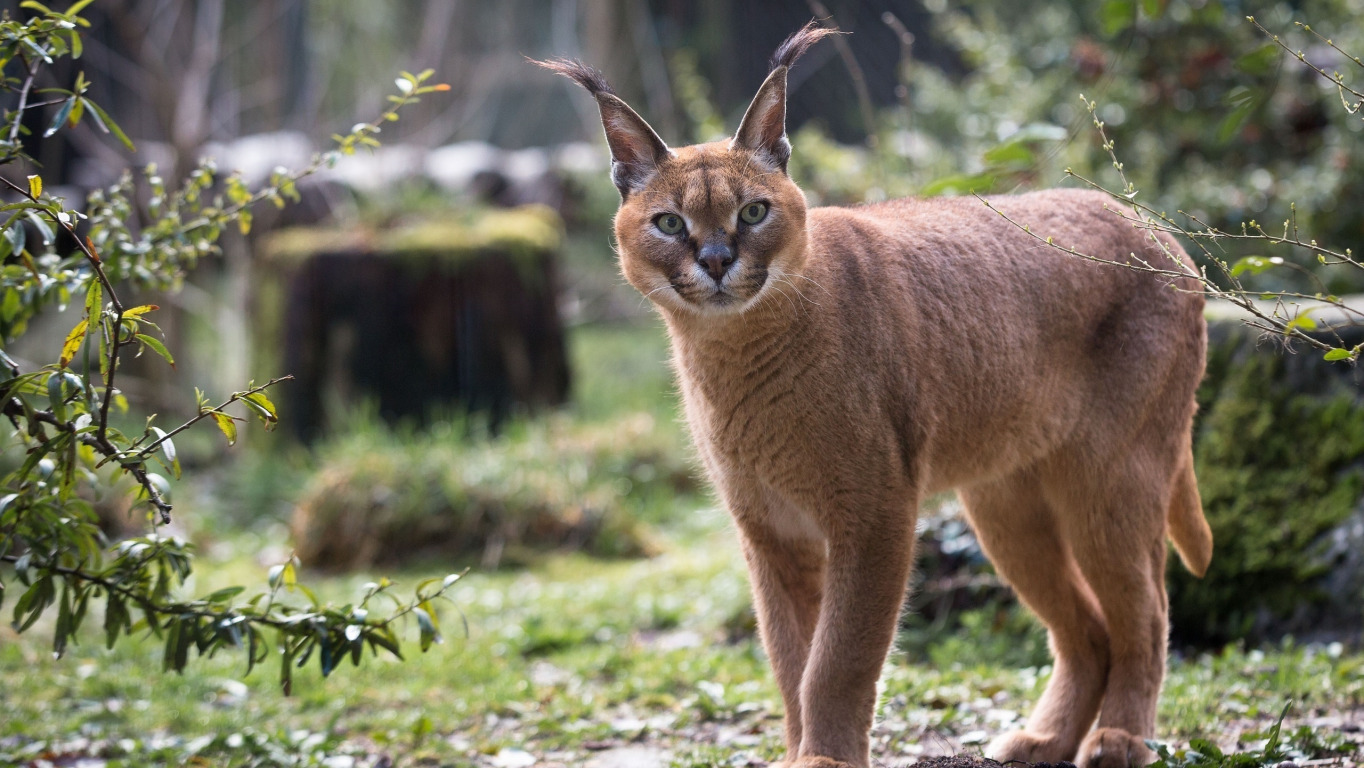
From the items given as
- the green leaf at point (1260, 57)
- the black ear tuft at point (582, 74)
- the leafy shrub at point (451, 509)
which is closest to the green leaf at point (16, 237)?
the black ear tuft at point (582, 74)

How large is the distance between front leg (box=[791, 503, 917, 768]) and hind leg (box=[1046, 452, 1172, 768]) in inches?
31.5

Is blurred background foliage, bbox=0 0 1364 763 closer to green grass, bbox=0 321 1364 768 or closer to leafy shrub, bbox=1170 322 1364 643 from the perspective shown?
leafy shrub, bbox=1170 322 1364 643

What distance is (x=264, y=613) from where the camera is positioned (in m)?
3.30

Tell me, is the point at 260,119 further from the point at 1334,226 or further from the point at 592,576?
the point at 1334,226

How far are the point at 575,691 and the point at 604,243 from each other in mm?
9756

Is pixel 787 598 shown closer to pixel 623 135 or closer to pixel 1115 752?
pixel 1115 752

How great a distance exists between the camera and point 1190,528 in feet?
13.1

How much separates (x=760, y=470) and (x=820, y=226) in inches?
31.6

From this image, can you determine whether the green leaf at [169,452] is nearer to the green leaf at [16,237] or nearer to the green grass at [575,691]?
the green leaf at [16,237]

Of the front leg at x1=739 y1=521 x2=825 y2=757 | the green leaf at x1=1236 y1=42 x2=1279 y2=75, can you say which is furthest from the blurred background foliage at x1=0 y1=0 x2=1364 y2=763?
the front leg at x1=739 y1=521 x2=825 y2=757

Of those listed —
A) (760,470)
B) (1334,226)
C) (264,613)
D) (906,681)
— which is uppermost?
(1334,226)

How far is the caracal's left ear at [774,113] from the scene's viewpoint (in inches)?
127

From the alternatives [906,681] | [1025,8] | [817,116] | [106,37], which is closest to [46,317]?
[106,37]

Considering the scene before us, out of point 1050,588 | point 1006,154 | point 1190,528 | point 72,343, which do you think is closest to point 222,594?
point 72,343
